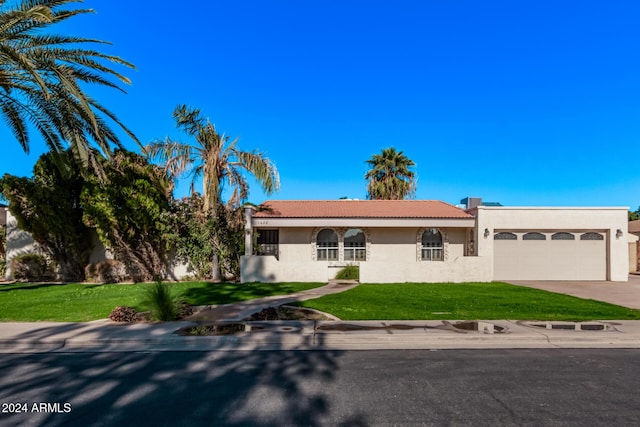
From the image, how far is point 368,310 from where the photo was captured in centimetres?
1007

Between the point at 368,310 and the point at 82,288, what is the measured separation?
38.1 ft

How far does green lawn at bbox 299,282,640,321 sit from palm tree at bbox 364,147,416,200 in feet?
56.1

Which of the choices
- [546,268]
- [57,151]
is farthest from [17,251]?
[546,268]

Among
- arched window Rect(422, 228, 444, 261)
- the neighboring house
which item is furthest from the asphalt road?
arched window Rect(422, 228, 444, 261)

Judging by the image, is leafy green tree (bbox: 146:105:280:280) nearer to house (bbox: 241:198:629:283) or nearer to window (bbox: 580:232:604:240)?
house (bbox: 241:198:629:283)

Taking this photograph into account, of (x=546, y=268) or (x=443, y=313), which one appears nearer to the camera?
(x=443, y=313)

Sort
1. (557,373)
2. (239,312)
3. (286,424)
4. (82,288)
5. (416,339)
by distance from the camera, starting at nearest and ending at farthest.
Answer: (286,424), (557,373), (416,339), (239,312), (82,288)

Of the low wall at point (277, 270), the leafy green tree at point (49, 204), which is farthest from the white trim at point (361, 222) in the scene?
the leafy green tree at point (49, 204)

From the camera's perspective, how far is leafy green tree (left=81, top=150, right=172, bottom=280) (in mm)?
16297

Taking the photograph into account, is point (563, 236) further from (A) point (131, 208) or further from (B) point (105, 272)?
(B) point (105, 272)

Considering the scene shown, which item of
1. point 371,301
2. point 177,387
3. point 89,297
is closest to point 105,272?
point 89,297

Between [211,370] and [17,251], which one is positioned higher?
[17,251]

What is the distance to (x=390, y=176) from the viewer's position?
105 ft

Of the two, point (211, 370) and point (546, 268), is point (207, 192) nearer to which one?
point (211, 370)
